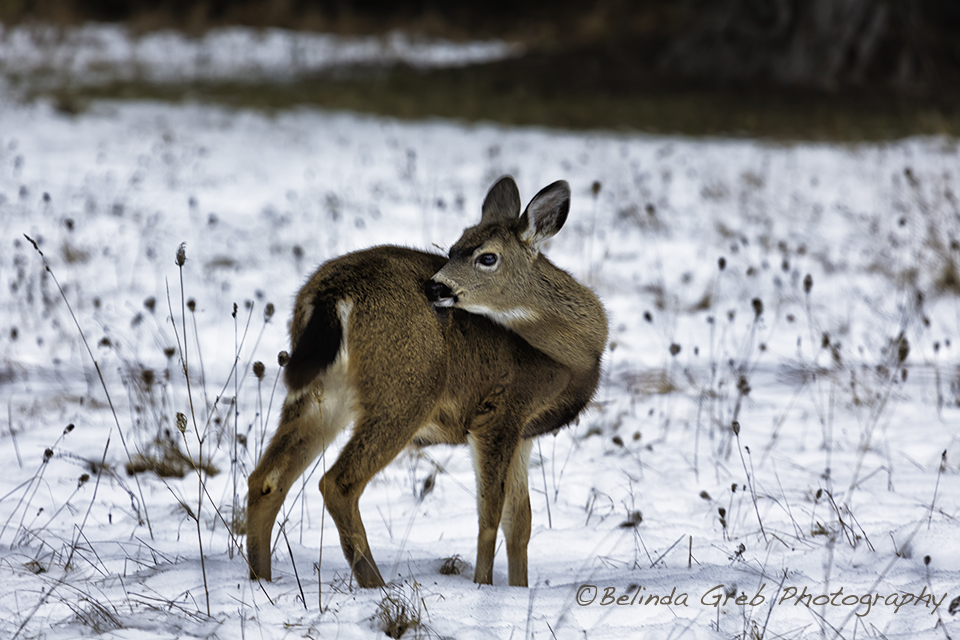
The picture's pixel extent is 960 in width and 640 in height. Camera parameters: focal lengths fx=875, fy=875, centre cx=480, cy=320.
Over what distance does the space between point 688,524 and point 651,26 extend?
2639 cm

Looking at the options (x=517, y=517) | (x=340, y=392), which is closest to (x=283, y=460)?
(x=340, y=392)

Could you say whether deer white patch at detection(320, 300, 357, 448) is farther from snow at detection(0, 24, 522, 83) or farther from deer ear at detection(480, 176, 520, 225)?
snow at detection(0, 24, 522, 83)

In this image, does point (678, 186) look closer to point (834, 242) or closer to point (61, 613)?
point (834, 242)

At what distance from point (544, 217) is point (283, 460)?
1553 millimetres

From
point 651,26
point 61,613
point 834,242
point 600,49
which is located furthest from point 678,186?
point 651,26

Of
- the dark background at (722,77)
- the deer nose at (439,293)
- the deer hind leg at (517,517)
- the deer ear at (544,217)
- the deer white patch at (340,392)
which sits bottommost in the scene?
the deer hind leg at (517,517)

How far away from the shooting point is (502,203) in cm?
412

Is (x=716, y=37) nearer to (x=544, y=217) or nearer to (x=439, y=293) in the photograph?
(x=544, y=217)

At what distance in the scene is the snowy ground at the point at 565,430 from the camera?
3.15 meters

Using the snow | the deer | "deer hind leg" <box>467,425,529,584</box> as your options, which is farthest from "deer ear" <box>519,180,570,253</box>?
the snow

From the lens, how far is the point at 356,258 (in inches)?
138

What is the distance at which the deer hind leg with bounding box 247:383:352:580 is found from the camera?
3.32 meters

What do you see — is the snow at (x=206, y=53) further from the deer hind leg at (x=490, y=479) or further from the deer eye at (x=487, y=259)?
the deer hind leg at (x=490, y=479)

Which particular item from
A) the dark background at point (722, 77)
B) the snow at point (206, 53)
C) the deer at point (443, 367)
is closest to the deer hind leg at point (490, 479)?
the deer at point (443, 367)
